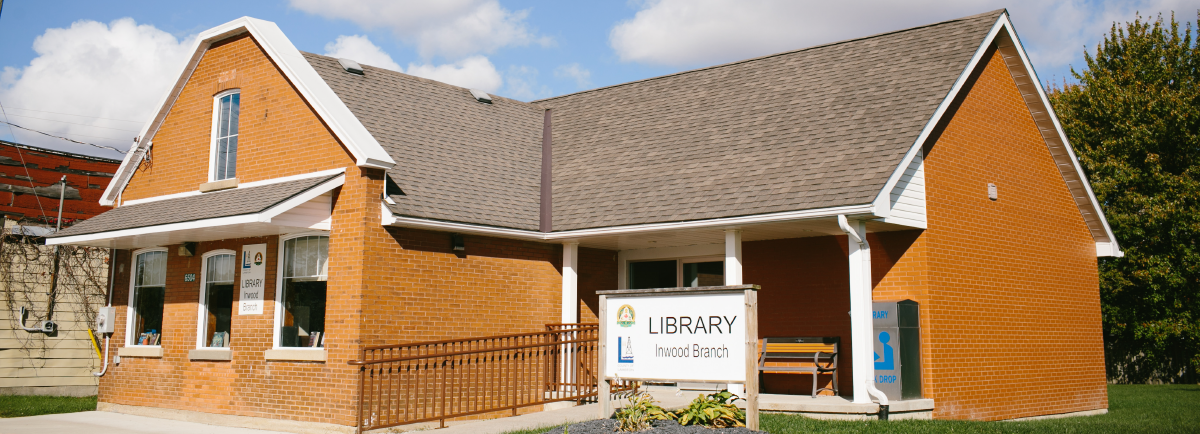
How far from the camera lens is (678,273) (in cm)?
1559

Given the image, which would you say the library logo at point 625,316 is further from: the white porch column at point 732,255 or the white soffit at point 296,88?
the white soffit at point 296,88

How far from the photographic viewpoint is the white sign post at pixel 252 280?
13305 millimetres

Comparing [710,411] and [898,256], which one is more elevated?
[898,256]

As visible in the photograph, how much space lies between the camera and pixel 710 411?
8555 millimetres

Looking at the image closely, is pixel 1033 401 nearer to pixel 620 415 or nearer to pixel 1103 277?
pixel 620 415

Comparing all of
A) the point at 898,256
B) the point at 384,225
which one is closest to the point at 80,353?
the point at 384,225

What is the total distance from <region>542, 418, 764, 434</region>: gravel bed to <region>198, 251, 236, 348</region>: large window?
280 inches

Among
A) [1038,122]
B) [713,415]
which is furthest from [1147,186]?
[713,415]

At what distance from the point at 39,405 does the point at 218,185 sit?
538 centimetres

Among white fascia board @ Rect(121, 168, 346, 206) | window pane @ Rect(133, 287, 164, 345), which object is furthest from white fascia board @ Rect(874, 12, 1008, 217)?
window pane @ Rect(133, 287, 164, 345)

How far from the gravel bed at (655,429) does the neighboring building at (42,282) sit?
13458mm

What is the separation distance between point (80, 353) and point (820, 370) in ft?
48.3

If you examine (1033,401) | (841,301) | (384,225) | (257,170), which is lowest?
(1033,401)

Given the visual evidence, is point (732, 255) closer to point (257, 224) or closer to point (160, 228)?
point (257, 224)
